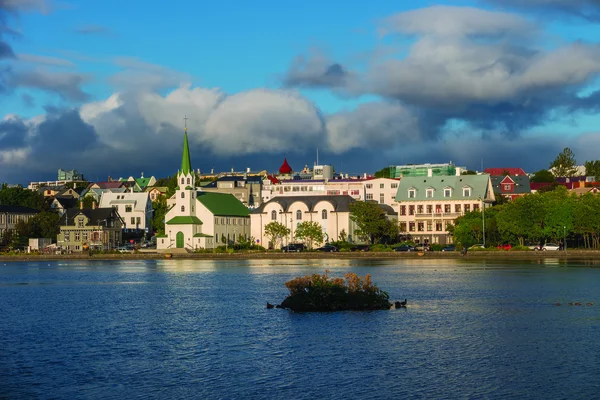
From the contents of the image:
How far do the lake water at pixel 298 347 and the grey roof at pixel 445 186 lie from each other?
80.9m

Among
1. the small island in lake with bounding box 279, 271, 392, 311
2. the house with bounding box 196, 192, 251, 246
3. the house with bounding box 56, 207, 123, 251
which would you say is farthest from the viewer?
the house with bounding box 56, 207, 123, 251

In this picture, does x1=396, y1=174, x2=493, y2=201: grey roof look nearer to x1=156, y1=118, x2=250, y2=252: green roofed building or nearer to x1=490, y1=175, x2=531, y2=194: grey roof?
x1=490, y1=175, x2=531, y2=194: grey roof

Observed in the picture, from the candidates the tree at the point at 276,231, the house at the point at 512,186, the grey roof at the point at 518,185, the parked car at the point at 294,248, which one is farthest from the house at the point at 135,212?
the house at the point at 512,186

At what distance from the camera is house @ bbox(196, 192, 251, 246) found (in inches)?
5960

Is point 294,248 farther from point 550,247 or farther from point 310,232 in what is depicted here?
point 550,247

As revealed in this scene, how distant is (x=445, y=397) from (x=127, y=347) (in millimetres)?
16218

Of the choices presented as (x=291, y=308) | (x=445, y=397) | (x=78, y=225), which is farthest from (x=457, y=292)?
(x=78, y=225)

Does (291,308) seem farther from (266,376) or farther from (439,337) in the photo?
(266,376)

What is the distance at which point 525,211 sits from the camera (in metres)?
122

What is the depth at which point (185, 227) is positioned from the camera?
15012 centimetres

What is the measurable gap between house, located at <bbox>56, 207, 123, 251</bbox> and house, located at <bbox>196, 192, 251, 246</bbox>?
1952 centimetres

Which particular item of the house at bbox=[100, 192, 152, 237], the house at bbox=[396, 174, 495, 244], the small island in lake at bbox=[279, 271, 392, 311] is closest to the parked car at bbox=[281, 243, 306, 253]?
the house at bbox=[396, 174, 495, 244]

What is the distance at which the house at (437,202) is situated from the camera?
147m

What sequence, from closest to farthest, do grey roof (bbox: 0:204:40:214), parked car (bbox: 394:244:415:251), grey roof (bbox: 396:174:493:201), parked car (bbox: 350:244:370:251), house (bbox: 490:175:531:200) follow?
parked car (bbox: 394:244:415:251) → parked car (bbox: 350:244:370:251) → grey roof (bbox: 396:174:493:201) → house (bbox: 490:175:531:200) → grey roof (bbox: 0:204:40:214)
